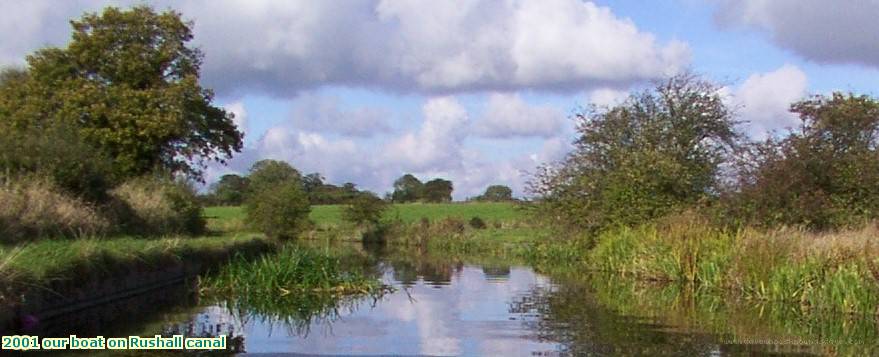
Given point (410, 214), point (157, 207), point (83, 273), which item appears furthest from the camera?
point (410, 214)

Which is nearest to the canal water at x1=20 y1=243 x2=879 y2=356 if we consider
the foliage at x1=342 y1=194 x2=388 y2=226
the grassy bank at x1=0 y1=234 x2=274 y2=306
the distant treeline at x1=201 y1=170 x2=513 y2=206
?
the grassy bank at x1=0 y1=234 x2=274 y2=306

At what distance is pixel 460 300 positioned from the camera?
24781 millimetres

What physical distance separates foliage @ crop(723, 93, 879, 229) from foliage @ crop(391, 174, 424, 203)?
89885 mm

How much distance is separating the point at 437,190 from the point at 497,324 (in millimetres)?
106267

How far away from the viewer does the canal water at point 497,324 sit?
1616 cm

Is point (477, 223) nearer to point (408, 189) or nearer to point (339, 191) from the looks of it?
point (339, 191)

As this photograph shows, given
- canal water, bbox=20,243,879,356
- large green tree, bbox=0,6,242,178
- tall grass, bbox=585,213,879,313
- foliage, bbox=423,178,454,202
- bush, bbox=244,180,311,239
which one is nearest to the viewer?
canal water, bbox=20,243,879,356

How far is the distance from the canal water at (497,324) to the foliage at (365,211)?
44711 millimetres

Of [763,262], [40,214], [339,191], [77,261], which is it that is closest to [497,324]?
[77,261]

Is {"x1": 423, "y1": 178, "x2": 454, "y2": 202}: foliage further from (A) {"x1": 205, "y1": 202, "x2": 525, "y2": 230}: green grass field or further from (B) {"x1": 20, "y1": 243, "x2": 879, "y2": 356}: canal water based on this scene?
(B) {"x1": 20, "y1": 243, "x2": 879, "y2": 356}: canal water

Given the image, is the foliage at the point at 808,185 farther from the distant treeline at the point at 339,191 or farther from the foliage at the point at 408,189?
the foliage at the point at 408,189

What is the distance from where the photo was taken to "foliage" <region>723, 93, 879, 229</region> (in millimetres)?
31656

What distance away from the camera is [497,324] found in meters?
19.7

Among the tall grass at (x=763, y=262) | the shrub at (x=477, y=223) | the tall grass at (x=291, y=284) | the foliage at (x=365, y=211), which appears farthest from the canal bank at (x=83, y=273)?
the shrub at (x=477, y=223)
